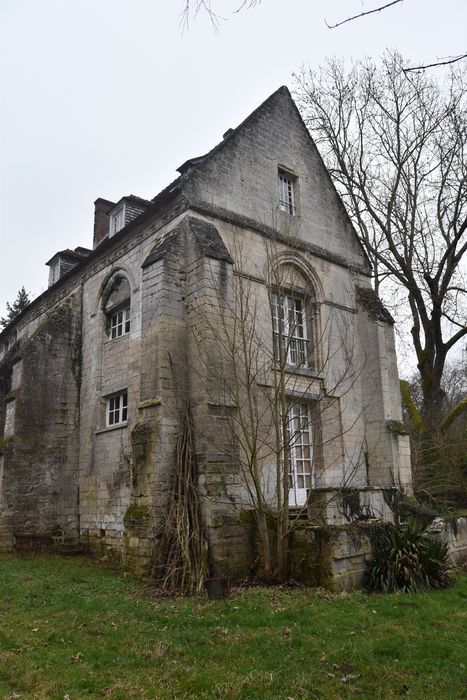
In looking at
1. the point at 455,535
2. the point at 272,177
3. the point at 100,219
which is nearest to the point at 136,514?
the point at 455,535

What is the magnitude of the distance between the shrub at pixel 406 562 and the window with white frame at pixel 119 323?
324 inches

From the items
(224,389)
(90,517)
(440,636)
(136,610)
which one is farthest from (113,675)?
(90,517)

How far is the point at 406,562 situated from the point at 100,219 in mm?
17123

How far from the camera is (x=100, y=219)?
21.3 metres

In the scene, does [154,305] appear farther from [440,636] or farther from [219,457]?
[440,636]

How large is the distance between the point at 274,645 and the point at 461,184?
1755cm

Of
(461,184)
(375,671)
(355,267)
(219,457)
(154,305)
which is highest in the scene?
(461,184)

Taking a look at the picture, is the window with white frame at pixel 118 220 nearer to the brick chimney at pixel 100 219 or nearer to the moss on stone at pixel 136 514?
the brick chimney at pixel 100 219

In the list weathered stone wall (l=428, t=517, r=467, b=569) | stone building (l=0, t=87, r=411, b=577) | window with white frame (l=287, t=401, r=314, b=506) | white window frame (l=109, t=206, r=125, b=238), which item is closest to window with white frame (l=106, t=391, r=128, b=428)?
stone building (l=0, t=87, r=411, b=577)

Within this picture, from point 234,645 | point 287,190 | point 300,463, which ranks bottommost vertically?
point 234,645

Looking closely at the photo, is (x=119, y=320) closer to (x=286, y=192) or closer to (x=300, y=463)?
(x=286, y=192)

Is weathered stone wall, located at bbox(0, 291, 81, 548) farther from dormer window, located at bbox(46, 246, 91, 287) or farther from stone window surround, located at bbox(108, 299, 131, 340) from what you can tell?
dormer window, located at bbox(46, 246, 91, 287)

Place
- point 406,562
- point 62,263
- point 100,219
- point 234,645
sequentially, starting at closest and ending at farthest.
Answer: point 234,645 → point 406,562 → point 62,263 → point 100,219

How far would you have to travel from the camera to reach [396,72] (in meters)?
19.8
